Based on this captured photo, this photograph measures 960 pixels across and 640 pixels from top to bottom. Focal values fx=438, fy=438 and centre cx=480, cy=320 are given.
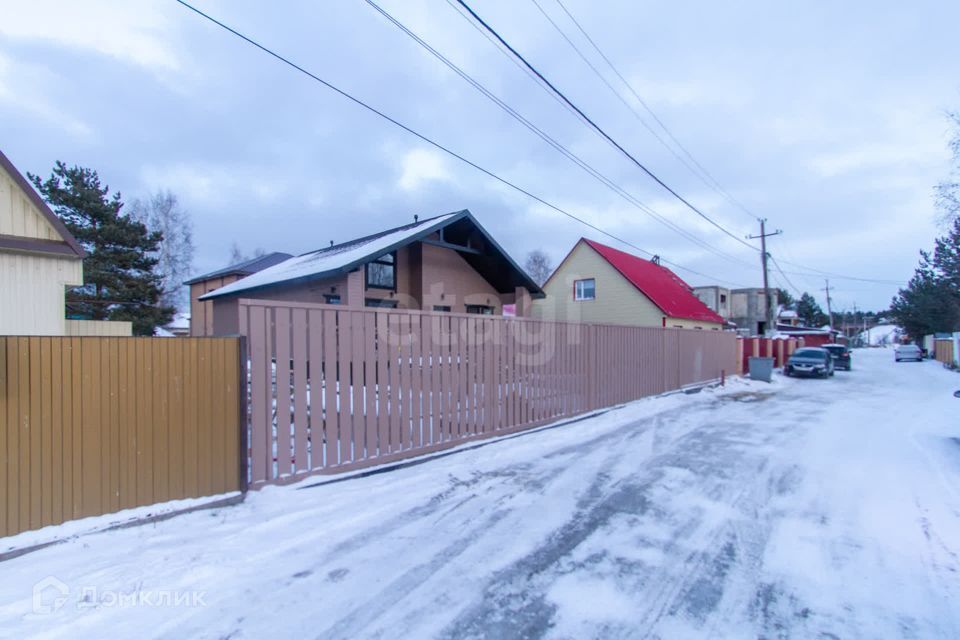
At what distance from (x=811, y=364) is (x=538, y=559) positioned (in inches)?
843

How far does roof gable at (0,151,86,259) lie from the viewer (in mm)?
6929

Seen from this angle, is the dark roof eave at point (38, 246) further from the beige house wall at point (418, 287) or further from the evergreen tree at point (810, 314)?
the evergreen tree at point (810, 314)

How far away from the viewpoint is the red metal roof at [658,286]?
849 inches

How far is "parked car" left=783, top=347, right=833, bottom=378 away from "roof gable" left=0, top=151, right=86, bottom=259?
24644mm

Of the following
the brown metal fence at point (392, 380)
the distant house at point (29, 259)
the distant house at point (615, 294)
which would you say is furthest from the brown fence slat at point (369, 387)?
the distant house at point (615, 294)

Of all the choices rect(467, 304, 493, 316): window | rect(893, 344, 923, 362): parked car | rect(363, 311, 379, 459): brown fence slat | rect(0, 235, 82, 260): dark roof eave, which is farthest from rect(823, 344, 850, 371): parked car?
rect(0, 235, 82, 260): dark roof eave

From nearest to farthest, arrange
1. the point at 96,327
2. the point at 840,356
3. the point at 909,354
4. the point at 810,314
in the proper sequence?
1. the point at 96,327
2. the point at 840,356
3. the point at 909,354
4. the point at 810,314

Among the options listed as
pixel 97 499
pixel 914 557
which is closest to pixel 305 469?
pixel 97 499

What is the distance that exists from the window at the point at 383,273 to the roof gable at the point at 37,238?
6277 millimetres

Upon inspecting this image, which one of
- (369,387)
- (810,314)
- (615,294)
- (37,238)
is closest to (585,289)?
(615,294)

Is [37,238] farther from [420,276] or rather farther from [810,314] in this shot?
[810,314]

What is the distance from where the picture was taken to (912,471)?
5449 mm

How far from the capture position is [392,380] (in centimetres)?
546

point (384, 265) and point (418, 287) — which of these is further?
point (418, 287)
